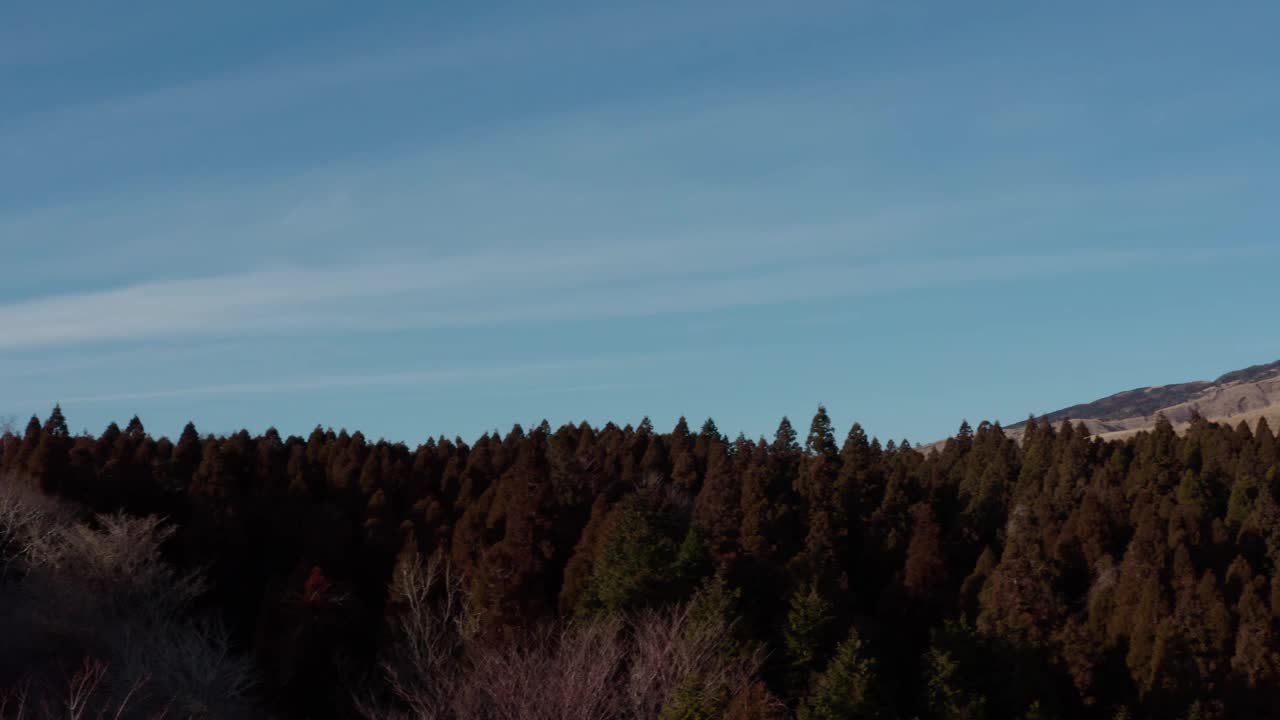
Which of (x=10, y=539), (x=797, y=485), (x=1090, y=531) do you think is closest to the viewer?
(x=10, y=539)

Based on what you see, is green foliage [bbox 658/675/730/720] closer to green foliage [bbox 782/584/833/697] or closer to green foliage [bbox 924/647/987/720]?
green foliage [bbox 924/647/987/720]

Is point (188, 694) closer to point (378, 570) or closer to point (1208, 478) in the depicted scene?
point (378, 570)

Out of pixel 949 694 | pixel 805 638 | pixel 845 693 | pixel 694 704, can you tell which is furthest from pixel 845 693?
pixel 694 704

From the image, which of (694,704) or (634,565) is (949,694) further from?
(694,704)

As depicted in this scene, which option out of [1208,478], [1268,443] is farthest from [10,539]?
[1268,443]

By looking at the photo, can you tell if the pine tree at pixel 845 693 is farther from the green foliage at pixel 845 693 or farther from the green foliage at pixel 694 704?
the green foliage at pixel 694 704

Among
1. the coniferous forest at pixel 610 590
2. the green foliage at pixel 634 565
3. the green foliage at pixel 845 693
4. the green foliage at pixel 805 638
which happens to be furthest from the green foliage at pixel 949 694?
the green foliage at pixel 634 565

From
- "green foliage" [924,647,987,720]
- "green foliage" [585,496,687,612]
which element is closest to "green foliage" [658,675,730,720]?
"green foliage" [924,647,987,720]

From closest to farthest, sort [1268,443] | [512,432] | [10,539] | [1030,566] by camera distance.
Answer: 1. [1030,566]
2. [10,539]
3. [1268,443]
4. [512,432]

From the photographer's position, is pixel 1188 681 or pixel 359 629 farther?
pixel 359 629

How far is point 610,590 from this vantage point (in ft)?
162

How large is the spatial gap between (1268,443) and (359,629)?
58811 millimetres

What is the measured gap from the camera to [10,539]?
5781 centimetres

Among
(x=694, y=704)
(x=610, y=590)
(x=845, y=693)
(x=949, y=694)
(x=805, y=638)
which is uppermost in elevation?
(x=610, y=590)
